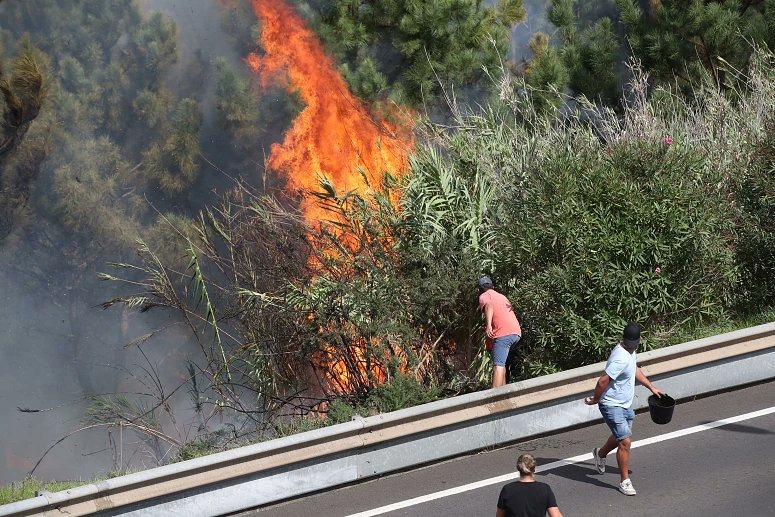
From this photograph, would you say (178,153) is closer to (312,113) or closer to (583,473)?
(312,113)

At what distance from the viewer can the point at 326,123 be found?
89.6 ft

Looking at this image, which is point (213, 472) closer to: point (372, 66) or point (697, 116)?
point (697, 116)

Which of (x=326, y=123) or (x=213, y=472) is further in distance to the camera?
(x=326, y=123)

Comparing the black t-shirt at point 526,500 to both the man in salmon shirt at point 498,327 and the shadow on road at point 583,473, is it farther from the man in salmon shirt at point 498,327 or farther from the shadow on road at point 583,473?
the man in salmon shirt at point 498,327

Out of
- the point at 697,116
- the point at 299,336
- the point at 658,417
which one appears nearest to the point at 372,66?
the point at 697,116

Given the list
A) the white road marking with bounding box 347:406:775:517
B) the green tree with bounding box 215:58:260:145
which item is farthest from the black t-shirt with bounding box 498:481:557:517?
the green tree with bounding box 215:58:260:145

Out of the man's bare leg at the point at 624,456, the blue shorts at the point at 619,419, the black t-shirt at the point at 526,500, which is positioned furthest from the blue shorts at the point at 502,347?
the black t-shirt at the point at 526,500

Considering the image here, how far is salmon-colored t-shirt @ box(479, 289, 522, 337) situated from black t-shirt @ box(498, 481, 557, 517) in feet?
16.1

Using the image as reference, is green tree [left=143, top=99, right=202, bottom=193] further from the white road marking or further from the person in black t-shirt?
the person in black t-shirt

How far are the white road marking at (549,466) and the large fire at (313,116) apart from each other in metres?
14.0

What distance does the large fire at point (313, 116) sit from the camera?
83.8 ft

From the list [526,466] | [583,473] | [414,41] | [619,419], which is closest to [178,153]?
[414,41]

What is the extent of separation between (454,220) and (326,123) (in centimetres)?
1373

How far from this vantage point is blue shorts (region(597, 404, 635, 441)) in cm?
916
